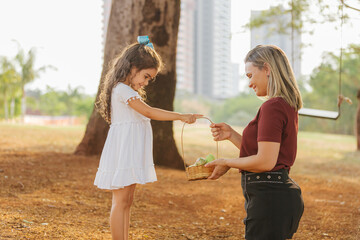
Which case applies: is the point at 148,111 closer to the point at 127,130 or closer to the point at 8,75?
the point at 127,130

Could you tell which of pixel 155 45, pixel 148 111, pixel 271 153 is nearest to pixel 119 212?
pixel 148 111

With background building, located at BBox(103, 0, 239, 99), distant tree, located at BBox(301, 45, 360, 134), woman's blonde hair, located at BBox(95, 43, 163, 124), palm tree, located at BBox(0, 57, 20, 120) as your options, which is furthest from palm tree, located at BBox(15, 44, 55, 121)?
background building, located at BBox(103, 0, 239, 99)

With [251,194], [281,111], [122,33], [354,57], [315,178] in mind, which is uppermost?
[354,57]

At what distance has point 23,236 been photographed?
3107 millimetres

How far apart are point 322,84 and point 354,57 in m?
4.07

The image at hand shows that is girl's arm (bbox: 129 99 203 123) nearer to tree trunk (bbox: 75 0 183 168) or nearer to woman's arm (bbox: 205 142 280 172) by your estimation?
woman's arm (bbox: 205 142 280 172)

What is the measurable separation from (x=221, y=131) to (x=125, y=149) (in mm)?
701

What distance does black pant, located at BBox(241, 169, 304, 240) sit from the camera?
2.04m

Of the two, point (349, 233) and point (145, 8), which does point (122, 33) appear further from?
point (349, 233)

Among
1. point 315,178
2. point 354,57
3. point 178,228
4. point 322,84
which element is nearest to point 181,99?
point 322,84

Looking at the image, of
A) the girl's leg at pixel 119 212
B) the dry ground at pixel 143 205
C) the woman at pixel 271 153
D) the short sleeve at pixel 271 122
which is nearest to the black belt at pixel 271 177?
the woman at pixel 271 153

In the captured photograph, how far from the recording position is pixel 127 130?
9.42 feet

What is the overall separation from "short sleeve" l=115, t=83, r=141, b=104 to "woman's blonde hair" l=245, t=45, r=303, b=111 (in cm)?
97

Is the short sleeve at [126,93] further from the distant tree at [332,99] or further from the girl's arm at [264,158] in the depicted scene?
the distant tree at [332,99]
